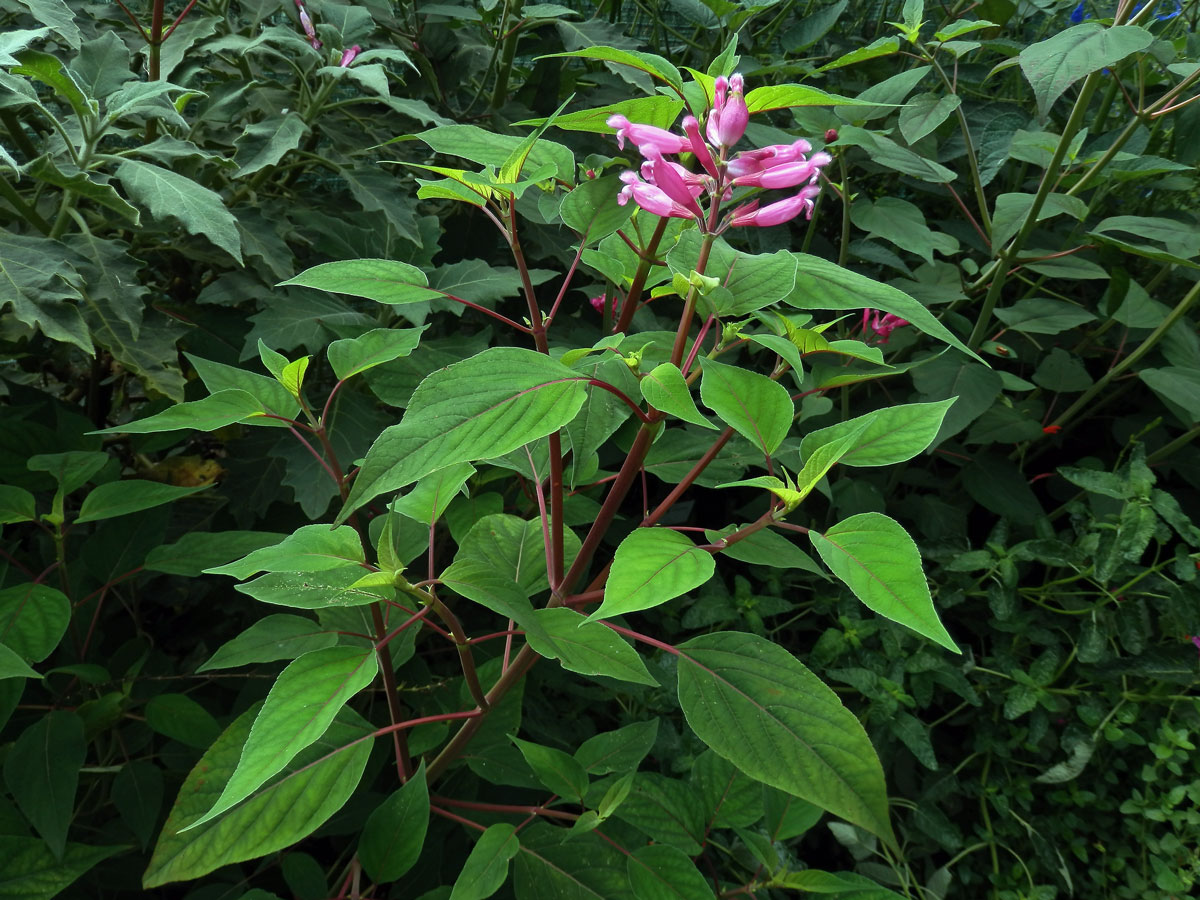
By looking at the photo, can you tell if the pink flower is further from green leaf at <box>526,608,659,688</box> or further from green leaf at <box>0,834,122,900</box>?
green leaf at <box>0,834,122,900</box>

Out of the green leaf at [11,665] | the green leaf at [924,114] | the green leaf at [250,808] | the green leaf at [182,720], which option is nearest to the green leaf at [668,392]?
the green leaf at [250,808]

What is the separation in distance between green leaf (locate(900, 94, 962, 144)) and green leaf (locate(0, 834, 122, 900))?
118cm

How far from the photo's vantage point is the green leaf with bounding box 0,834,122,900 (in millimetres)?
600

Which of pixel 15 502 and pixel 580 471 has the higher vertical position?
pixel 580 471

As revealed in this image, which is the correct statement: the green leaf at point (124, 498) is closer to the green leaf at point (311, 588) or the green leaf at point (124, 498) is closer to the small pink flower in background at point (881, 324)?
the green leaf at point (311, 588)

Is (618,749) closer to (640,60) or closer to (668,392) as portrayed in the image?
(668,392)

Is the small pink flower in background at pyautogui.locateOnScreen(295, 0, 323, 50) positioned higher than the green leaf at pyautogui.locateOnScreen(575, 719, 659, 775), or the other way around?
the small pink flower in background at pyautogui.locateOnScreen(295, 0, 323, 50)

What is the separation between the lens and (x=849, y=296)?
0.49 m

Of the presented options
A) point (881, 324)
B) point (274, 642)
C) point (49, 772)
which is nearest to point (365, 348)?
point (274, 642)

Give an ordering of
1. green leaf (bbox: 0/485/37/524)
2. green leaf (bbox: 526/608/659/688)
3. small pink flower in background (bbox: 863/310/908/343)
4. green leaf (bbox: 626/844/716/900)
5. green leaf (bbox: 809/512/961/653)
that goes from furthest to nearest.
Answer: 1. small pink flower in background (bbox: 863/310/908/343)
2. green leaf (bbox: 0/485/37/524)
3. green leaf (bbox: 626/844/716/900)
4. green leaf (bbox: 526/608/659/688)
5. green leaf (bbox: 809/512/961/653)

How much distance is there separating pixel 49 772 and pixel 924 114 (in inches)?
49.5

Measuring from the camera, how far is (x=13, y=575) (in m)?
0.93

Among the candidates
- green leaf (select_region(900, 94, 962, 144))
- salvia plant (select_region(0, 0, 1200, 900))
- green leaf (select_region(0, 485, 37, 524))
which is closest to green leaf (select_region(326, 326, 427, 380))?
salvia plant (select_region(0, 0, 1200, 900))

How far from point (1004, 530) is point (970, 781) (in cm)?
37
